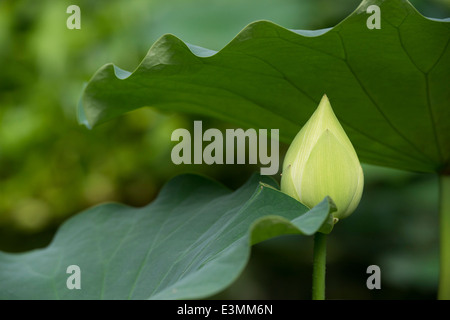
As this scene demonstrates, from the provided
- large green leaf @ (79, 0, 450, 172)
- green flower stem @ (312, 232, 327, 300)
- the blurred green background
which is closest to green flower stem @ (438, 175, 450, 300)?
large green leaf @ (79, 0, 450, 172)

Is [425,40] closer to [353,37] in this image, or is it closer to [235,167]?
[353,37]

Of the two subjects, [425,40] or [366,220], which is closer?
[425,40]

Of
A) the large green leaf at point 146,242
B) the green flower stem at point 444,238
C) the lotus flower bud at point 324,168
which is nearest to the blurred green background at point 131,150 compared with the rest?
the large green leaf at point 146,242

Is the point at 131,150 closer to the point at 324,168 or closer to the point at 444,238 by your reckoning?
the point at 444,238

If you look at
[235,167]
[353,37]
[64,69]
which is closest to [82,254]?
[353,37]

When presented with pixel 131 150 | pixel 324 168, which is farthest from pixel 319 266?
pixel 131 150

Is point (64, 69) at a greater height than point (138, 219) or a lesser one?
greater

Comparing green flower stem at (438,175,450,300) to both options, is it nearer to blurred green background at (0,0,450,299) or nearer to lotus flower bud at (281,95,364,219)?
lotus flower bud at (281,95,364,219)
